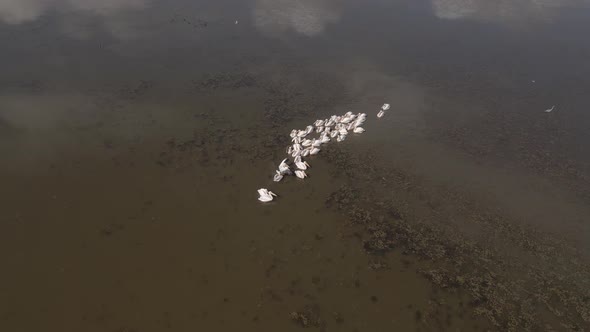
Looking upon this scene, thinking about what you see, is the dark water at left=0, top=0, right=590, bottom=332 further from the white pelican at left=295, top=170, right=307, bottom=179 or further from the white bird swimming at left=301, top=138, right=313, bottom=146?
the white bird swimming at left=301, top=138, right=313, bottom=146

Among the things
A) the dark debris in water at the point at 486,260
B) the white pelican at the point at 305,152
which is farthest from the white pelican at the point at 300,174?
the dark debris in water at the point at 486,260

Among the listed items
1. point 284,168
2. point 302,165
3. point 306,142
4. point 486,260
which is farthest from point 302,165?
point 486,260

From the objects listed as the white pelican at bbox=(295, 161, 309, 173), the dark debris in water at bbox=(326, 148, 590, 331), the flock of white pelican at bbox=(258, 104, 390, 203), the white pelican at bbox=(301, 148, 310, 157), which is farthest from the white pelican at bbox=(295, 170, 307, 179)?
the dark debris in water at bbox=(326, 148, 590, 331)

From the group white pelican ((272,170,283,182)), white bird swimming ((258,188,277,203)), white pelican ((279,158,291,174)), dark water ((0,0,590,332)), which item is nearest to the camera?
dark water ((0,0,590,332))

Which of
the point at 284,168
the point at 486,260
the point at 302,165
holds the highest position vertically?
the point at 284,168

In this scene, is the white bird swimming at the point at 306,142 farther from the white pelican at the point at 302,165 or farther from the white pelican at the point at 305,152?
the white pelican at the point at 302,165

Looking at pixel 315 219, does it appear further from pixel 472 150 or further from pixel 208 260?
pixel 472 150

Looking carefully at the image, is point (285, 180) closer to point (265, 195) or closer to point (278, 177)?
point (278, 177)
